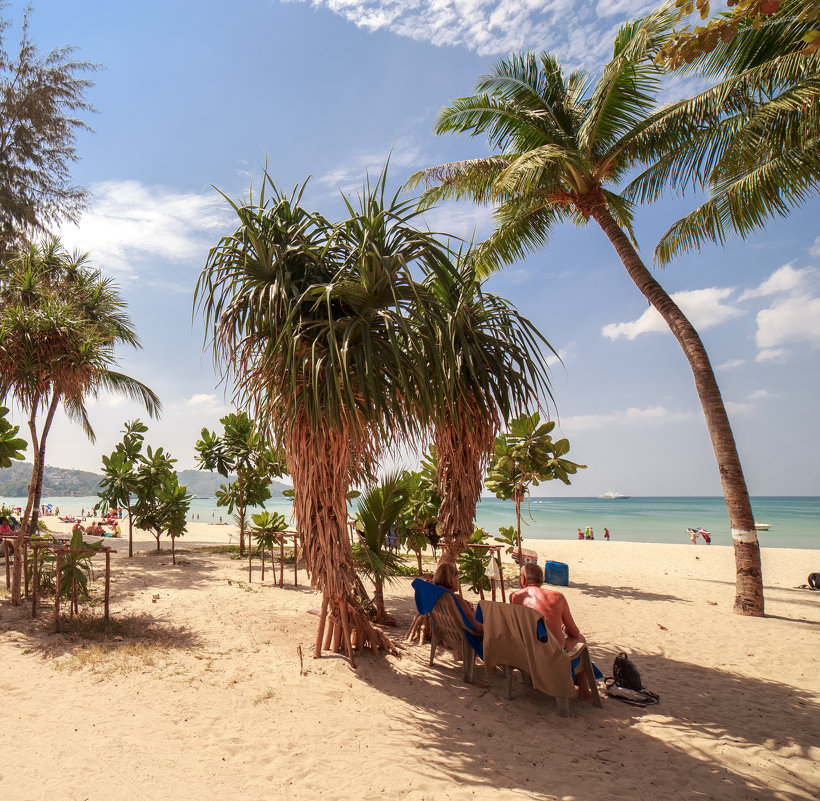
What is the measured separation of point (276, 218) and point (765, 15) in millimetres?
4235

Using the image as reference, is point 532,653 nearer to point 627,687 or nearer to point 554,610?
point 554,610

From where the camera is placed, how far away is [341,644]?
5.16m

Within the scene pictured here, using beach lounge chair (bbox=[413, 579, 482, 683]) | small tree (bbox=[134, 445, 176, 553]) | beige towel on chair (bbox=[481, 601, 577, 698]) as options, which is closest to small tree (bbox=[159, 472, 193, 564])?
small tree (bbox=[134, 445, 176, 553])

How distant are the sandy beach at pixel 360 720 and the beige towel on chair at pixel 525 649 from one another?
0.28m

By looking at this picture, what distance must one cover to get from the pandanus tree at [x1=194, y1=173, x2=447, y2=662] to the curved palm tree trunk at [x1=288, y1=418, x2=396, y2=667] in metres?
0.01

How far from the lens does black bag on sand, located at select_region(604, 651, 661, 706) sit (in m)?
4.28

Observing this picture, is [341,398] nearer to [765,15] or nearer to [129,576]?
[765,15]

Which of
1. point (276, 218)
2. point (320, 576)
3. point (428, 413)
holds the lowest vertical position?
point (320, 576)

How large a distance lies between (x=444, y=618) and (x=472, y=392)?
242 centimetres

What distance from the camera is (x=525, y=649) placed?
416cm

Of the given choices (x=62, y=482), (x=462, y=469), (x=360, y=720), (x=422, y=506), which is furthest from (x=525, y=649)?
(x=62, y=482)

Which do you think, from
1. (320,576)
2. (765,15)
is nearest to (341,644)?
(320,576)

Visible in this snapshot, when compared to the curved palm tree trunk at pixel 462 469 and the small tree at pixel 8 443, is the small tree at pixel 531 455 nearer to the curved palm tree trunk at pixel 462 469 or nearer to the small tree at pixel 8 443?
A: the curved palm tree trunk at pixel 462 469

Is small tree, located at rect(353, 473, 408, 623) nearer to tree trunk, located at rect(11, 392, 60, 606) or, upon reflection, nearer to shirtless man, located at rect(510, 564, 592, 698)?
shirtless man, located at rect(510, 564, 592, 698)
